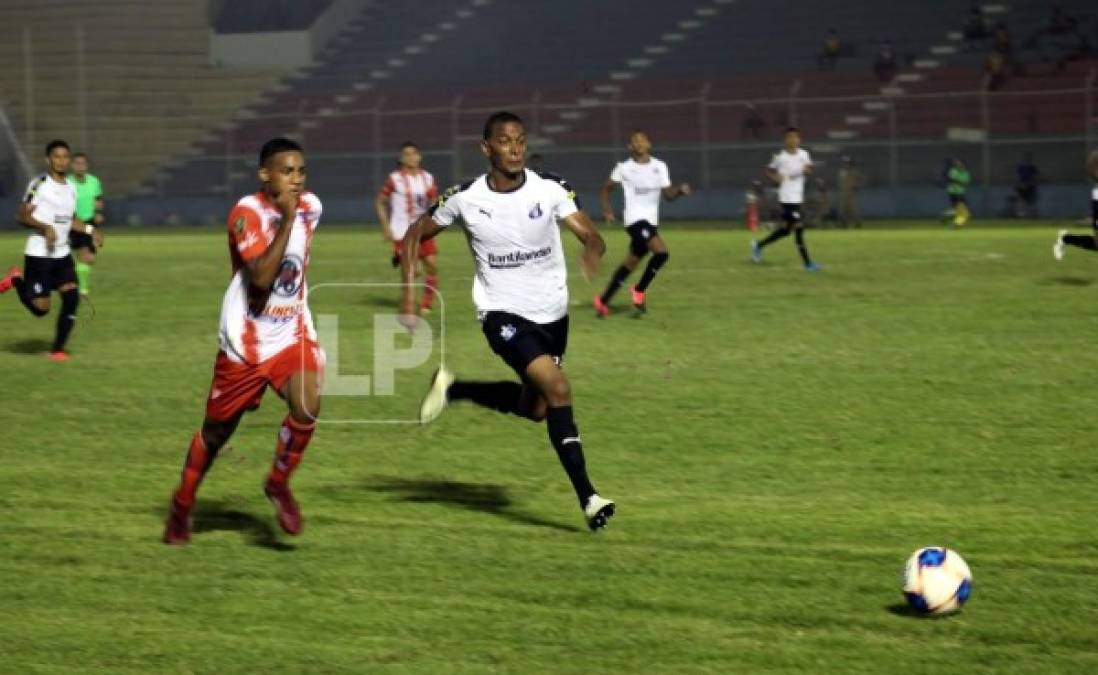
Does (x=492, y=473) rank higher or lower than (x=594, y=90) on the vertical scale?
lower

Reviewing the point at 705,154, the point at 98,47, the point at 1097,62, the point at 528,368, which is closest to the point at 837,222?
the point at 705,154

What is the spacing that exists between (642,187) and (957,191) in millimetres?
22341

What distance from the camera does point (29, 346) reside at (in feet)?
64.4

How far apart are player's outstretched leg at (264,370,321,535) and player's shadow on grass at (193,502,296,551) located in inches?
5.5

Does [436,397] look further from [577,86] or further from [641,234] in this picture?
[577,86]

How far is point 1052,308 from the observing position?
21.3 meters

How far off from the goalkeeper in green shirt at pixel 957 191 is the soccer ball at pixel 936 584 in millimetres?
35124

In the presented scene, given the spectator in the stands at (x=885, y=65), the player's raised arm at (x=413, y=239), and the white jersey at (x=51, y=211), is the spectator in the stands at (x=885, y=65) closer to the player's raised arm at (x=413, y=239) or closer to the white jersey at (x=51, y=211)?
the white jersey at (x=51, y=211)

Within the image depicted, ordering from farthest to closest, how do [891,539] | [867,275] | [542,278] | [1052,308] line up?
[867,275] < [1052,308] < [542,278] < [891,539]

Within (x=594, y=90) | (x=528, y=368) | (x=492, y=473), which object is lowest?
(x=492, y=473)

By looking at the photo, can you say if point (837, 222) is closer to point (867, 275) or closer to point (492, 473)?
point (867, 275)

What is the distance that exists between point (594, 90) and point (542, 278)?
45709mm

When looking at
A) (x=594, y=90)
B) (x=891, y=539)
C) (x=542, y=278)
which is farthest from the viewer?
(x=594, y=90)

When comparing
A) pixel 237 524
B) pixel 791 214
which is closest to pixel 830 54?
pixel 791 214
